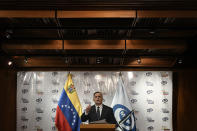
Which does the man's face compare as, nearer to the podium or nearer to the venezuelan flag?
the venezuelan flag

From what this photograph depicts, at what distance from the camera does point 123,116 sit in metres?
7.04

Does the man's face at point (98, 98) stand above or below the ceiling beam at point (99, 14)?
below

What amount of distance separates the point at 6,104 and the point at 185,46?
4.35 m

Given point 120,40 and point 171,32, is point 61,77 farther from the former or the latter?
point 171,32

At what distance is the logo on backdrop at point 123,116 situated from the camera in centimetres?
694

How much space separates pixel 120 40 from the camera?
6.47m

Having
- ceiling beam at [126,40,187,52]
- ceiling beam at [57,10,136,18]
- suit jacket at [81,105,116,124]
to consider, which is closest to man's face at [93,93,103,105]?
suit jacket at [81,105,116,124]

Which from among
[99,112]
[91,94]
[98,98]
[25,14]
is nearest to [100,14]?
[25,14]

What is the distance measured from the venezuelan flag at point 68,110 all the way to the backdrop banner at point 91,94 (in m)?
0.21

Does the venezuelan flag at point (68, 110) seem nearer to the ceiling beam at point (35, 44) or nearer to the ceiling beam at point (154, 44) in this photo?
the ceiling beam at point (35, 44)

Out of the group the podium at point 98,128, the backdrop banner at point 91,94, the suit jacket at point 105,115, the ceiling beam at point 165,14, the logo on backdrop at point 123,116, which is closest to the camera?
the podium at point 98,128

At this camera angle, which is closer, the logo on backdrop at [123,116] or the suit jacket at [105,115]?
the suit jacket at [105,115]

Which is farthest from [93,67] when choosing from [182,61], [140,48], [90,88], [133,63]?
[182,61]

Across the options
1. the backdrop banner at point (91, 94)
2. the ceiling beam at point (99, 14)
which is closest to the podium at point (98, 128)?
the ceiling beam at point (99, 14)
